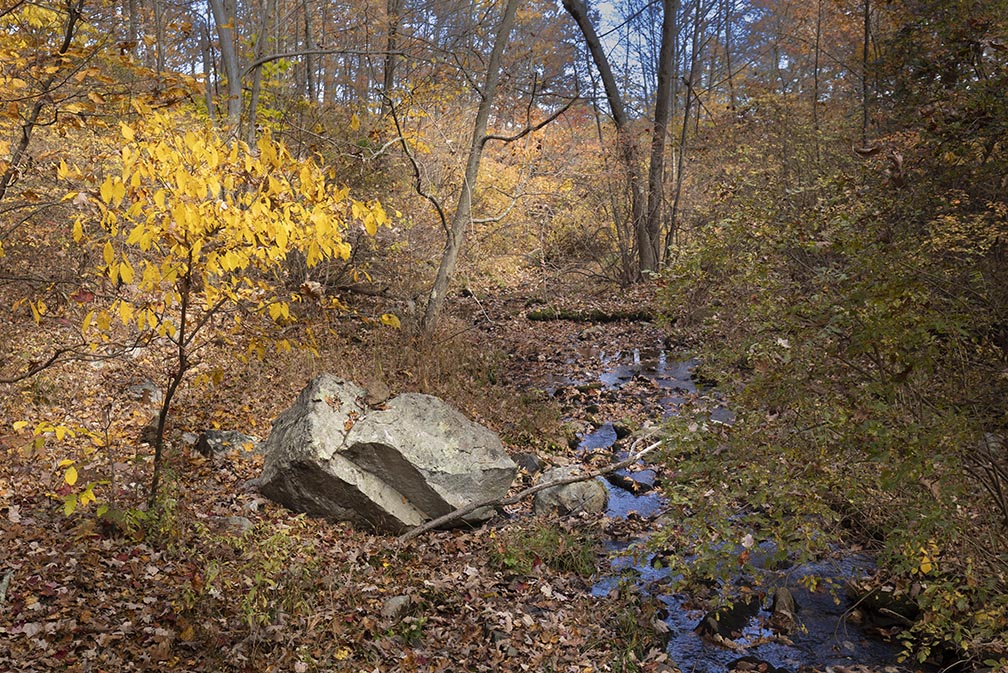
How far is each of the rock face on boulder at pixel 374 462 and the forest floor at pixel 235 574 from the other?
23 centimetres

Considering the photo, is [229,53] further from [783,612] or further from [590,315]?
[783,612]

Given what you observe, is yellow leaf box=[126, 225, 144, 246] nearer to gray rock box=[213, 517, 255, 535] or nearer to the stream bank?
gray rock box=[213, 517, 255, 535]

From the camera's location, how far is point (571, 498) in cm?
798

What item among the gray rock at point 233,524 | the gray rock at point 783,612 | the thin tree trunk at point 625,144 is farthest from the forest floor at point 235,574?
the thin tree trunk at point 625,144

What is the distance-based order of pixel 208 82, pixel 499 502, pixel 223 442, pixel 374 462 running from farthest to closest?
pixel 208 82, pixel 223 442, pixel 499 502, pixel 374 462

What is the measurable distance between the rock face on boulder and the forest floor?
232mm

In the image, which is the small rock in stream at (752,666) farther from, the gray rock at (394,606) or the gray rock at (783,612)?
the gray rock at (394,606)

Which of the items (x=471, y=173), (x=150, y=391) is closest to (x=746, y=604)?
(x=150, y=391)

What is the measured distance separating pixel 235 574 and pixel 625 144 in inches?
519

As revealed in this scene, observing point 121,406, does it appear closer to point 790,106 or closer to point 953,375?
point 953,375

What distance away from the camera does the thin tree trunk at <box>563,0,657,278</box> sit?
1631cm

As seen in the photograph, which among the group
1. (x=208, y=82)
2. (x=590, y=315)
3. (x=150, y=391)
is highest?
(x=208, y=82)

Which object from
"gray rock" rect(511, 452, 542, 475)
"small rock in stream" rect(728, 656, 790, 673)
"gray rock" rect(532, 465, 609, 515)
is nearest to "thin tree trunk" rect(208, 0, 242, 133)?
"gray rock" rect(511, 452, 542, 475)

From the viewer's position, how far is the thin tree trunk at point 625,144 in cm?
1631
